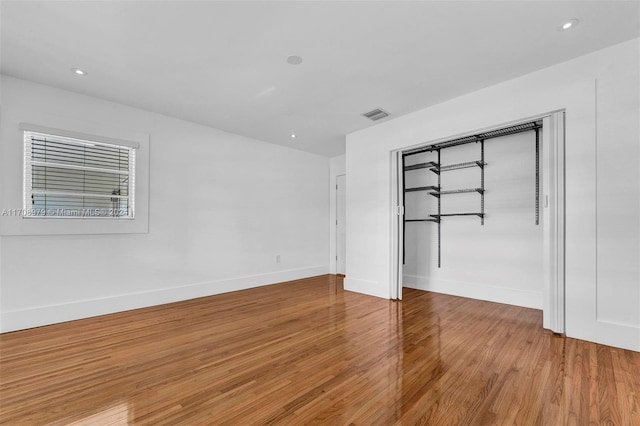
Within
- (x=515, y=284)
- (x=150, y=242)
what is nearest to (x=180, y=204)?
(x=150, y=242)

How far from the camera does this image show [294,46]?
2299mm

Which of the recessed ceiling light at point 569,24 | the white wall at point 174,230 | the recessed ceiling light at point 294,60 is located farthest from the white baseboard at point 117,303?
the recessed ceiling light at point 569,24

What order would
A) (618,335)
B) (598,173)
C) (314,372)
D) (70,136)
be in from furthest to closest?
(70,136), (598,173), (618,335), (314,372)

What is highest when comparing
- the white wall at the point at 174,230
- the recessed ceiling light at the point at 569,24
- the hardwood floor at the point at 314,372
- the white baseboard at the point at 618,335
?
the recessed ceiling light at the point at 569,24

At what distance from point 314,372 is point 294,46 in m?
2.57

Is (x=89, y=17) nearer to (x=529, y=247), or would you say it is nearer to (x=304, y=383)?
(x=304, y=383)

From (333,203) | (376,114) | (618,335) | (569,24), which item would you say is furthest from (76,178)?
(618,335)

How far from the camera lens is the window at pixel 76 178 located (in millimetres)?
2883

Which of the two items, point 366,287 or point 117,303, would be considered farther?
point 366,287

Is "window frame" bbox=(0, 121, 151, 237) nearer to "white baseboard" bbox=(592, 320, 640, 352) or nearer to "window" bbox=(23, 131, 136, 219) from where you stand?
"window" bbox=(23, 131, 136, 219)

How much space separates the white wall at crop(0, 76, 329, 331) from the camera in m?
2.81

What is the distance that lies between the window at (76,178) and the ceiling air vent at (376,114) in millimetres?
3166

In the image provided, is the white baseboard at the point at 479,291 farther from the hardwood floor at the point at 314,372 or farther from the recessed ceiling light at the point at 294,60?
the recessed ceiling light at the point at 294,60

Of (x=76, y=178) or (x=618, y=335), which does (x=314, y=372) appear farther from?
(x=76, y=178)
